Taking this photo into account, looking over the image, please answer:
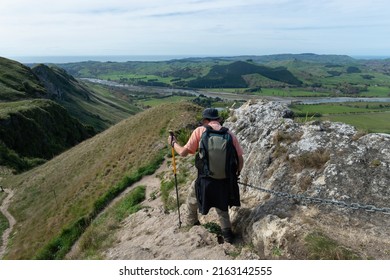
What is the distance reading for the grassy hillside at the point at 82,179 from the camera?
64.8 ft

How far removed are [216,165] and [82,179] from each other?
801 inches

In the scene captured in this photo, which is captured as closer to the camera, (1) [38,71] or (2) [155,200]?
(2) [155,200]

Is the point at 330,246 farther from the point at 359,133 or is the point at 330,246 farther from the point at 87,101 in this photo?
the point at 87,101

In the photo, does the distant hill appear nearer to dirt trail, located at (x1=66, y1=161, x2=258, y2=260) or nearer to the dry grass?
dirt trail, located at (x1=66, y1=161, x2=258, y2=260)

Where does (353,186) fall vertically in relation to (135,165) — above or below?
above

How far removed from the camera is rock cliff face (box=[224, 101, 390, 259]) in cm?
784

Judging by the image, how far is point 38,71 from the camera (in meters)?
135

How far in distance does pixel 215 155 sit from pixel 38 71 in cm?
14503

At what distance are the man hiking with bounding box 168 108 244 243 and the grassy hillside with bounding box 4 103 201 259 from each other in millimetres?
10484

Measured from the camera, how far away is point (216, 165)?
27.8 ft

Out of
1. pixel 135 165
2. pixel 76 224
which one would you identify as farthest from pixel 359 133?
pixel 135 165

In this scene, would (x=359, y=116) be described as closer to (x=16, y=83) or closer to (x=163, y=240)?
(x=16, y=83)

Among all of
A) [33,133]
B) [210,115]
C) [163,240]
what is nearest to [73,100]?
[33,133]

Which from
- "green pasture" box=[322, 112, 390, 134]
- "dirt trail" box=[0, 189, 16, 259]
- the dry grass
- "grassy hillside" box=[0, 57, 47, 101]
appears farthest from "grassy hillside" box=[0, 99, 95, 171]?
"green pasture" box=[322, 112, 390, 134]
